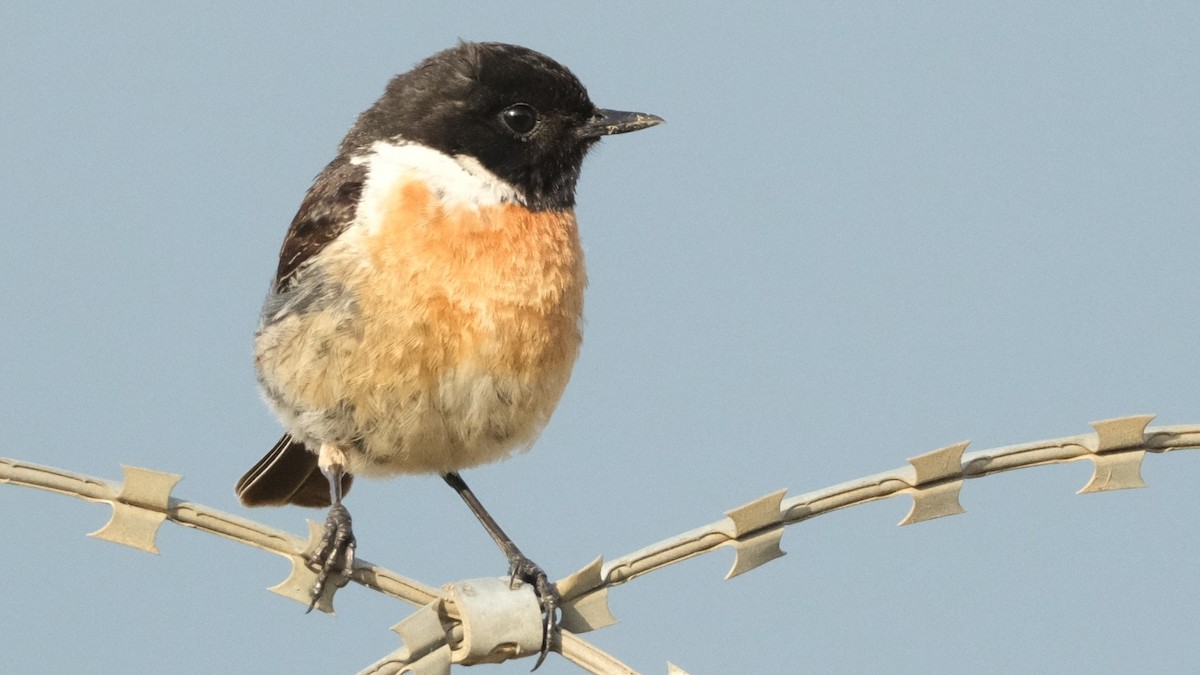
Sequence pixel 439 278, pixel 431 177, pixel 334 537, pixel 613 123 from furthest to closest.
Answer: pixel 613 123, pixel 431 177, pixel 439 278, pixel 334 537

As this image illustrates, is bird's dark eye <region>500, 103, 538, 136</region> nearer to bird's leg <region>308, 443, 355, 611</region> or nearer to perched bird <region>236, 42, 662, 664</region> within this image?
perched bird <region>236, 42, 662, 664</region>

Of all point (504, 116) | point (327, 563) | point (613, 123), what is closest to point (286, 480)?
point (504, 116)

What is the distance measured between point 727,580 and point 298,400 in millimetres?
1736

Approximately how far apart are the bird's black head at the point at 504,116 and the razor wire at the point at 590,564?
1.73 meters

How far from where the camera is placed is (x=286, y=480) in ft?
16.0

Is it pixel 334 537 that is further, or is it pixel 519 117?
pixel 519 117

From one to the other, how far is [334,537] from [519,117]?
1.47m

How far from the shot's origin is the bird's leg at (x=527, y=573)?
2.81 m

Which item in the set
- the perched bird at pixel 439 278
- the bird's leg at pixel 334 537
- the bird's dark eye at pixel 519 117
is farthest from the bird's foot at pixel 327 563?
the bird's dark eye at pixel 519 117

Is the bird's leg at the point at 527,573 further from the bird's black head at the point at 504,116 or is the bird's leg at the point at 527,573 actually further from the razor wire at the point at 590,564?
the bird's black head at the point at 504,116

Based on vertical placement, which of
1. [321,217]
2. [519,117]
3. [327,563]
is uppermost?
[519,117]

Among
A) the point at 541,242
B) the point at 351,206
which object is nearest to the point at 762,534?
the point at 541,242

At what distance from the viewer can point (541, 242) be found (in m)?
4.12

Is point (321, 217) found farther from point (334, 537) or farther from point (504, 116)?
point (334, 537)
